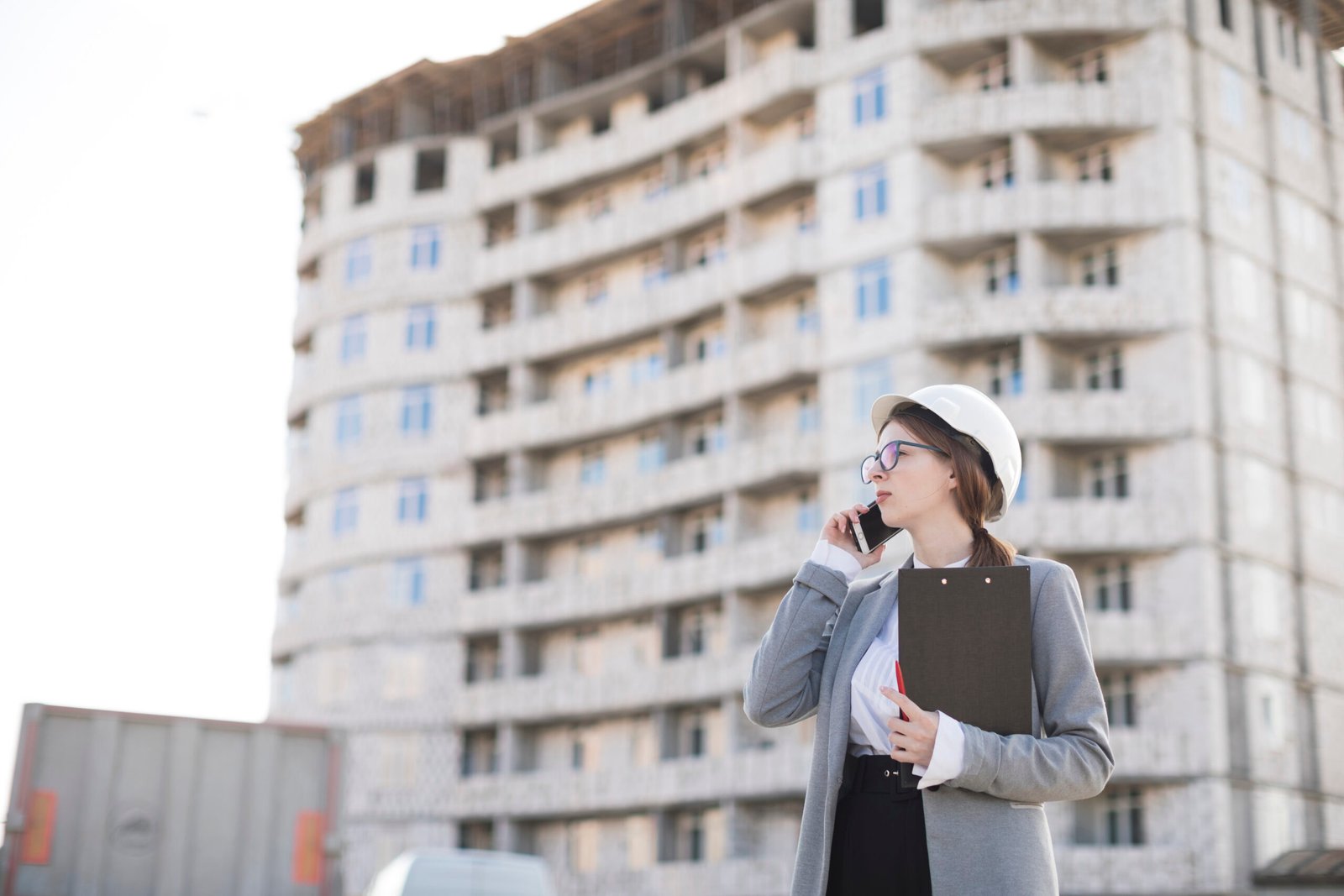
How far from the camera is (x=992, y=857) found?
149 inches

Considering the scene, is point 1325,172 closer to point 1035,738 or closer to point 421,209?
point 421,209

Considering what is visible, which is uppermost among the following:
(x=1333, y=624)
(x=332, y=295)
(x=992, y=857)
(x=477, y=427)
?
(x=332, y=295)

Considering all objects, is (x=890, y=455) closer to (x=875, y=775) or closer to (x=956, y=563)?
(x=956, y=563)

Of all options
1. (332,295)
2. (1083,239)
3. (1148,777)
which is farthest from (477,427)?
(1148,777)

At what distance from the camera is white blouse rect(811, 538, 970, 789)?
3713 mm

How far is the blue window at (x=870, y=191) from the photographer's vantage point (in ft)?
138

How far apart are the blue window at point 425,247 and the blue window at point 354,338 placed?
2.41 metres

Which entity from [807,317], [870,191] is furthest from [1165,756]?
[870,191]

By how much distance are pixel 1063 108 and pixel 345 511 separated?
24.9 m

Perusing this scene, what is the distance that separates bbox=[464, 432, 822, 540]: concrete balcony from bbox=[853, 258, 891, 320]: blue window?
341 cm

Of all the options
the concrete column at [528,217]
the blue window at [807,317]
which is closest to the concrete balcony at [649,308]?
the blue window at [807,317]

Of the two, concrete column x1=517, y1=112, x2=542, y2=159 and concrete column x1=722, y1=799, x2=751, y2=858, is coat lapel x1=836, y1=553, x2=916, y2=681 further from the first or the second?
concrete column x1=517, y1=112, x2=542, y2=159

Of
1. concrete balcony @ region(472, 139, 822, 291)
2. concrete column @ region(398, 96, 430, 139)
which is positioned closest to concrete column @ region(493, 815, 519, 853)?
concrete balcony @ region(472, 139, 822, 291)

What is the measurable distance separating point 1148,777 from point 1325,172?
739 inches
